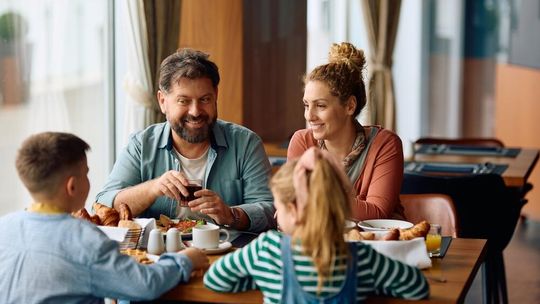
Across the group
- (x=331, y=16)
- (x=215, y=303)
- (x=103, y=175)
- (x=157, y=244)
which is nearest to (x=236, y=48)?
(x=103, y=175)

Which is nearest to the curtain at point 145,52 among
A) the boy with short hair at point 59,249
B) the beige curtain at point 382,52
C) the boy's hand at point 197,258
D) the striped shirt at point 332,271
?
the boy's hand at point 197,258

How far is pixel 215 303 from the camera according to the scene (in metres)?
2.62

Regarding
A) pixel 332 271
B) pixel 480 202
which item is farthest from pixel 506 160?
pixel 332 271

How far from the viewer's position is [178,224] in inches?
133

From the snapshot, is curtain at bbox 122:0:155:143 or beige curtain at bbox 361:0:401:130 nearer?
curtain at bbox 122:0:155:143

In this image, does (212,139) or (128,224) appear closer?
(128,224)

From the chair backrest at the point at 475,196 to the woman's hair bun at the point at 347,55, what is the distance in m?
0.84

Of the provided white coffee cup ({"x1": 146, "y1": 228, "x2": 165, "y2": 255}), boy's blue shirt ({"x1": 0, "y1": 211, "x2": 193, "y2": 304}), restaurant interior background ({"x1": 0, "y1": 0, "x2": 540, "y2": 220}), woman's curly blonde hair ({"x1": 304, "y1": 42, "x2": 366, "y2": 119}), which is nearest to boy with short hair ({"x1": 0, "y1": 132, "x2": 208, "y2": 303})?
boy's blue shirt ({"x1": 0, "y1": 211, "x2": 193, "y2": 304})

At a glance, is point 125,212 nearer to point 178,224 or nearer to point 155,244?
point 178,224

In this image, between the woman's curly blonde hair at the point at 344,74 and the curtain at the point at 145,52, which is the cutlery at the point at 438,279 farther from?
the curtain at the point at 145,52

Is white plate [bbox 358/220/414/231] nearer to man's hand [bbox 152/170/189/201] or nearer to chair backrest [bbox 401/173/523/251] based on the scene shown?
man's hand [bbox 152/170/189/201]

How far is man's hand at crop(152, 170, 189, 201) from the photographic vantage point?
3.31m

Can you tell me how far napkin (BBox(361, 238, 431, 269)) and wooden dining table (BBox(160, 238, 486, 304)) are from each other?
39 mm

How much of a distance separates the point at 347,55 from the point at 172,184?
941 millimetres
